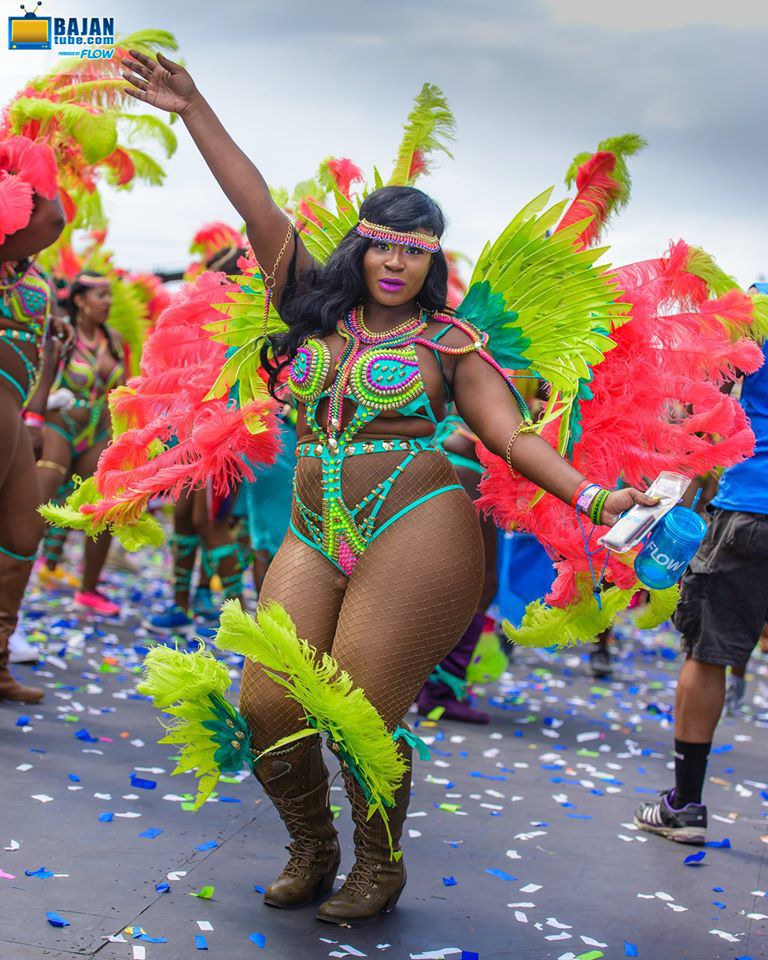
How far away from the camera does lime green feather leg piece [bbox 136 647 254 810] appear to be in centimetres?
289

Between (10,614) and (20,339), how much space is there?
1132mm

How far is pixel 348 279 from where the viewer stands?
10.5 ft

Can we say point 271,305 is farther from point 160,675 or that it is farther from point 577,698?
point 577,698

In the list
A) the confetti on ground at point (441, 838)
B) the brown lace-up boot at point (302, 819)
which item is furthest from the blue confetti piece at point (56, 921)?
the brown lace-up boot at point (302, 819)

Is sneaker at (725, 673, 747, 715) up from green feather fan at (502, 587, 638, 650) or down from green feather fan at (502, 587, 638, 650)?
down

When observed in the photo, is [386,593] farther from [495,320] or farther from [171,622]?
[171,622]

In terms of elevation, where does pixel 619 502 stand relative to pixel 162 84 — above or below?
below

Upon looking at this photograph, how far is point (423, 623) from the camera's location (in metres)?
3.02

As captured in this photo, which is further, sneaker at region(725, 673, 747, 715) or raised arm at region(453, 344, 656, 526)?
sneaker at region(725, 673, 747, 715)

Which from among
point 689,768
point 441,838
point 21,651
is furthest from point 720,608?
point 21,651

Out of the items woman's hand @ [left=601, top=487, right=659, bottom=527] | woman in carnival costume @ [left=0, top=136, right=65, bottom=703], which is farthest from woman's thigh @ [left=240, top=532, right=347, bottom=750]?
woman in carnival costume @ [left=0, top=136, right=65, bottom=703]

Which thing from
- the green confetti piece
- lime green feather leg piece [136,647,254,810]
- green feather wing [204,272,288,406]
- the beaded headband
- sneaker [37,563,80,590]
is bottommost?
sneaker [37,563,80,590]

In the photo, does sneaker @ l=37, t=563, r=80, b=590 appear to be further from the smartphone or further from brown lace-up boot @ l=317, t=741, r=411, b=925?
the smartphone

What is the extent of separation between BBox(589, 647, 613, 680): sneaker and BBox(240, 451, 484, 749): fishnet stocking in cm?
424
